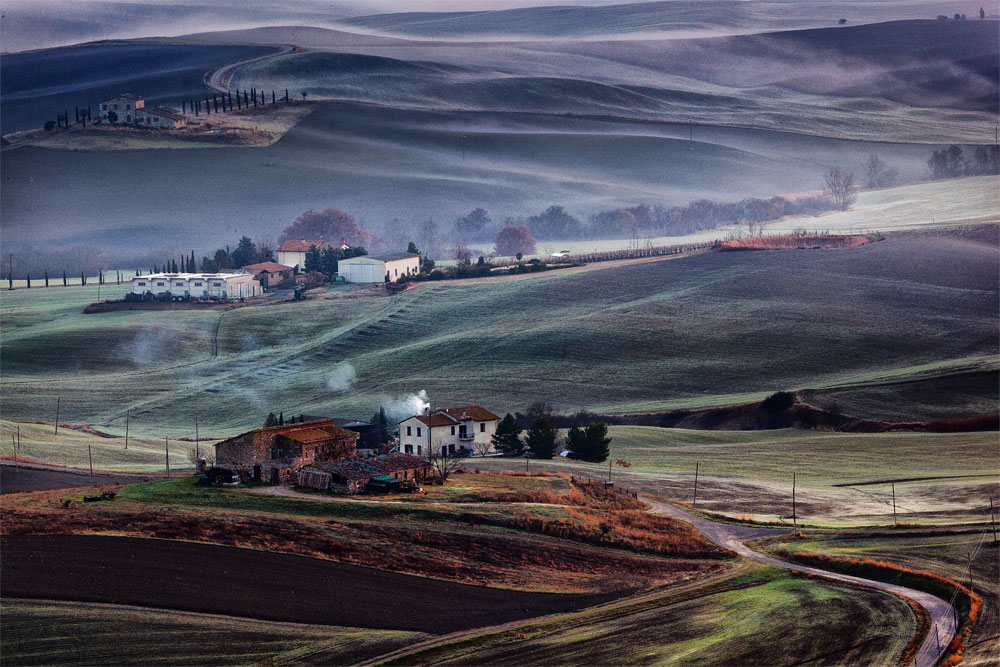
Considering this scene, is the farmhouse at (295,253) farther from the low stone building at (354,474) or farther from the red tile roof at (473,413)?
the low stone building at (354,474)

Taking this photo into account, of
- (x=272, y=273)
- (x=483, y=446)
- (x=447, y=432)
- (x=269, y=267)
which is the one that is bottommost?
(x=483, y=446)

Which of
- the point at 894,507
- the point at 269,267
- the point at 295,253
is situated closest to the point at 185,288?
the point at 269,267

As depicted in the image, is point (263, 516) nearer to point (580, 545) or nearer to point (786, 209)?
point (580, 545)

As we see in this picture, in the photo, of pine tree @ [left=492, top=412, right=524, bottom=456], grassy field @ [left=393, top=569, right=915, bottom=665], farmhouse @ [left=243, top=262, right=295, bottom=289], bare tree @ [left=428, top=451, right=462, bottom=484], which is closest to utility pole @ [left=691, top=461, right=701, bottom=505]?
pine tree @ [left=492, top=412, right=524, bottom=456]

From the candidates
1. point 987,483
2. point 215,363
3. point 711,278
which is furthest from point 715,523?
point 711,278

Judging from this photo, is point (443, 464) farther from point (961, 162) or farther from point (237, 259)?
point (961, 162)

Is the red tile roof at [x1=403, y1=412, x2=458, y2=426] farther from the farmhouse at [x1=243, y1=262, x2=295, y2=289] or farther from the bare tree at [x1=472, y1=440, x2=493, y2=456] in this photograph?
the farmhouse at [x1=243, y1=262, x2=295, y2=289]

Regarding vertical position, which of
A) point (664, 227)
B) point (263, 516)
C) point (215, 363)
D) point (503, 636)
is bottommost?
point (503, 636)
